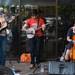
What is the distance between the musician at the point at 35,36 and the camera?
527 inches

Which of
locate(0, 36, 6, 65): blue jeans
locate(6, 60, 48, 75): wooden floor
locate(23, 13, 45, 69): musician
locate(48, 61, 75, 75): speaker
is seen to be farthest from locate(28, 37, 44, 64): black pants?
locate(48, 61, 75, 75): speaker

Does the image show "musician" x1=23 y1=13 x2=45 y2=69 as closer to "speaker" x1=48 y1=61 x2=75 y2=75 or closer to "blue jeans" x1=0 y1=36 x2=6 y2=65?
"blue jeans" x1=0 y1=36 x2=6 y2=65

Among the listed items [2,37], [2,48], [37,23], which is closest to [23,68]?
[2,48]

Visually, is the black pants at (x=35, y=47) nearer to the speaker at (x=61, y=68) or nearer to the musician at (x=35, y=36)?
the musician at (x=35, y=36)

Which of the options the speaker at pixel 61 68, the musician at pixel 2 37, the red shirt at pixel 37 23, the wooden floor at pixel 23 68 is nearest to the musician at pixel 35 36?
the red shirt at pixel 37 23

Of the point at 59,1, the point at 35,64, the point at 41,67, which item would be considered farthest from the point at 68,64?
the point at 59,1

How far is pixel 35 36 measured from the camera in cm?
1339

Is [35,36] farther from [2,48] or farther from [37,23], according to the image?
[2,48]

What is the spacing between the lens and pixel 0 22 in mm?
13141

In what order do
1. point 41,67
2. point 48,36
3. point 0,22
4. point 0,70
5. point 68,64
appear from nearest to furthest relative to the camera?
point 0,70
point 68,64
point 41,67
point 0,22
point 48,36

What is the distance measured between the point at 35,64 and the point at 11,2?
7.45ft

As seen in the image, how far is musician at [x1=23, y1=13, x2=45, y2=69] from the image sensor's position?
527 inches

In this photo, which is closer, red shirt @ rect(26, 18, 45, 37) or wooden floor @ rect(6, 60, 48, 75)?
A: wooden floor @ rect(6, 60, 48, 75)

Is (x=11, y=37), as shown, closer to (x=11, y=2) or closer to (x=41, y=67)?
(x=11, y=2)
